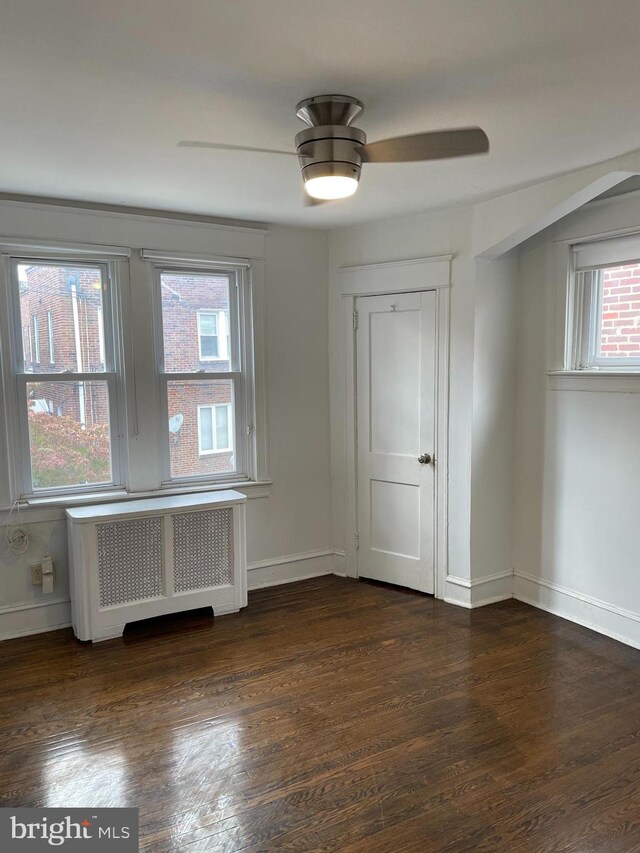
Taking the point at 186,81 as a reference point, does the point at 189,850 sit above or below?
below

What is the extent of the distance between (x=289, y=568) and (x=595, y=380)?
2.38 meters

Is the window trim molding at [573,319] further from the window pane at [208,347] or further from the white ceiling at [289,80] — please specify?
the window pane at [208,347]

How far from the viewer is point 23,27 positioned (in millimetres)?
1678

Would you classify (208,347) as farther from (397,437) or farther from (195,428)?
A: (397,437)

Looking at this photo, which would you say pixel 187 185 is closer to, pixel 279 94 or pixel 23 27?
pixel 279 94

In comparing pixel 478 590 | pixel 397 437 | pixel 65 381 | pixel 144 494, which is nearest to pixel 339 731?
pixel 478 590

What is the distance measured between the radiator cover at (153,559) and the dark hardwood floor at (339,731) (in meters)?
0.14

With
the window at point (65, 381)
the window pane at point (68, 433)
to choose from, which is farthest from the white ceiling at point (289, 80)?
the window pane at point (68, 433)

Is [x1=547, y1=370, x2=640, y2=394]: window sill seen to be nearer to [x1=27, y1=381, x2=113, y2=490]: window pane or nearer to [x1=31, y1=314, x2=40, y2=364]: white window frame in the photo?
[x1=27, y1=381, x2=113, y2=490]: window pane

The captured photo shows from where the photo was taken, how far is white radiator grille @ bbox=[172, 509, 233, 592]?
372 cm

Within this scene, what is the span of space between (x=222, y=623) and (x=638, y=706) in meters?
2.25

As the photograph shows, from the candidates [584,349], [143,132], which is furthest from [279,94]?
[584,349]

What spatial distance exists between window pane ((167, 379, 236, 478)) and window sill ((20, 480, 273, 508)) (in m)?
0.11

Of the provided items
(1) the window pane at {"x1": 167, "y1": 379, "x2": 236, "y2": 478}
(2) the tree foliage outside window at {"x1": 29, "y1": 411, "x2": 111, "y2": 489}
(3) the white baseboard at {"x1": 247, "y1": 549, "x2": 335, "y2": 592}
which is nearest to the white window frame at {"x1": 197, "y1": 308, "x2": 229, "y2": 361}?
(1) the window pane at {"x1": 167, "y1": 379, "x2": 236, "y2": 478}
